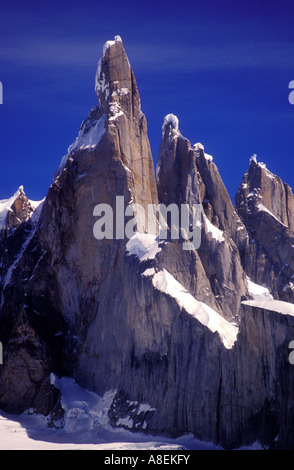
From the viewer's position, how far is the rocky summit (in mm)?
52250

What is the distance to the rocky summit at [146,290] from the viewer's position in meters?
52.2

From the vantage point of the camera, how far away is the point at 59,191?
66875 mm

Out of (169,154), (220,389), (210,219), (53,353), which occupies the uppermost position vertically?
(169,154)

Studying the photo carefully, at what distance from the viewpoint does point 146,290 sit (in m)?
58.3

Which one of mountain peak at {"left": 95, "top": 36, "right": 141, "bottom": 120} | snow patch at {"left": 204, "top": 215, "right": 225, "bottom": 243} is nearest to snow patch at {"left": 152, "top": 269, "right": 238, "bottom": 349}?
snow patch at {"left": 204, "top": 215, "right": 225, "bottom": 243}

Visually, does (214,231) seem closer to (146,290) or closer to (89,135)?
(146,290)

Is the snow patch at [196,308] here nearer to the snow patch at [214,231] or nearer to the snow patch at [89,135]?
the snow patch at [214,231]

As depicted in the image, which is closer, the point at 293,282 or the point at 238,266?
the point at 238,266

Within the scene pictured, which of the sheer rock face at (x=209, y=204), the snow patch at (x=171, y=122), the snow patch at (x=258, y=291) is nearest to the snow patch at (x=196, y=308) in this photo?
the sheer rock face at (x=209, y=204)

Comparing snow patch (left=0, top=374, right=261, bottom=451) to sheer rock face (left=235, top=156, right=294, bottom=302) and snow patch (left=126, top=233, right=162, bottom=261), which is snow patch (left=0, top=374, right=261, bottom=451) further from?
sheer rock face (left=235, top=156, right=294, bottom=302)

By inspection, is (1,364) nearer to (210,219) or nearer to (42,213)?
(42,213)

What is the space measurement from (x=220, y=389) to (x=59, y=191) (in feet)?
68.0
